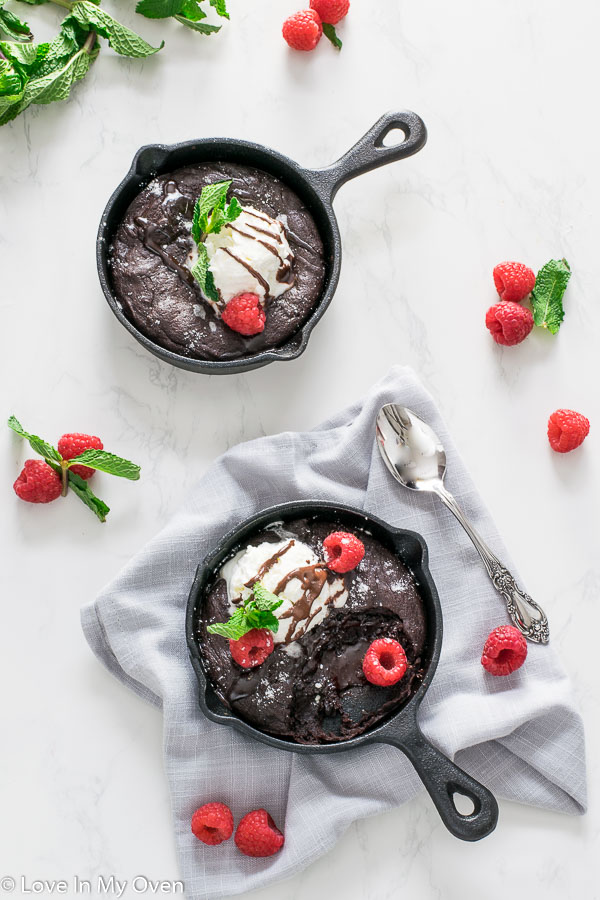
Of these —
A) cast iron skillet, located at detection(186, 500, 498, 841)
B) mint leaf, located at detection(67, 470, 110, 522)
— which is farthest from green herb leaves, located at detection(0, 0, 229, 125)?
cast iron skillet, located at detection(186, 500, 498, 841)

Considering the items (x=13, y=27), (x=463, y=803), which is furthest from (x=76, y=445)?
(x=463, y=803)

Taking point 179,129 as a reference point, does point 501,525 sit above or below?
below

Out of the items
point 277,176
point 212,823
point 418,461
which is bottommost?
point 212,823

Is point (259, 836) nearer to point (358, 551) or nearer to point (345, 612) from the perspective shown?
point (345, 612)

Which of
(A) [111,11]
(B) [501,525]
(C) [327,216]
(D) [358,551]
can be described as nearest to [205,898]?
(D) [358,551]

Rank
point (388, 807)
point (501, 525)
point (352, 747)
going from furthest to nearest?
point (501, 525) < point (388, 807) < point (352, 747)

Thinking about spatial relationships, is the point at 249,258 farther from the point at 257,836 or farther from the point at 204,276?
the point at 257,836

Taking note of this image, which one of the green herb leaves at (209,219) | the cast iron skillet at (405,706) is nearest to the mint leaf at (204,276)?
the green herb leaves at (209,219)
